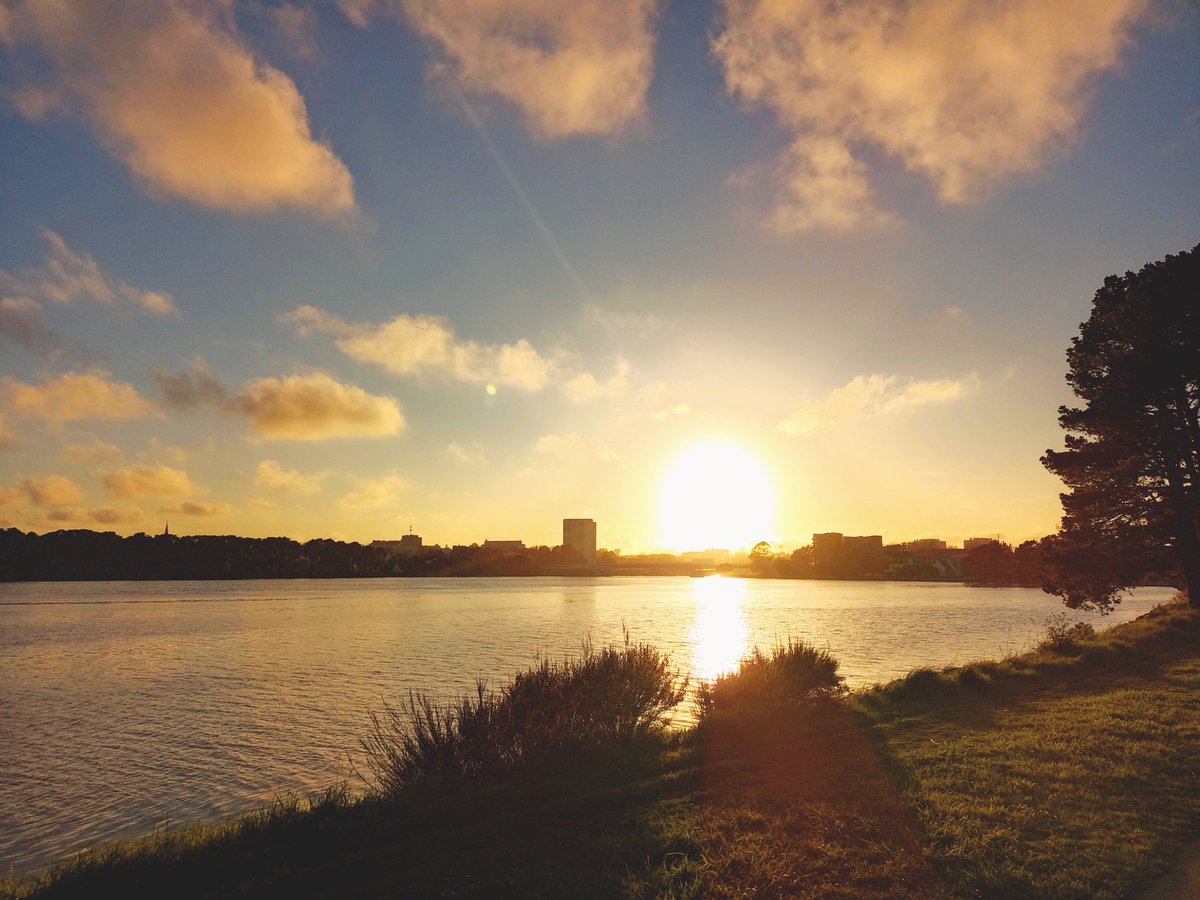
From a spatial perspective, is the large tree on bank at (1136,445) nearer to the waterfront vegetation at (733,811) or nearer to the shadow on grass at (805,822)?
the waterfront vegetation at (733,811)

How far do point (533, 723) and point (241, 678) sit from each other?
26107mm

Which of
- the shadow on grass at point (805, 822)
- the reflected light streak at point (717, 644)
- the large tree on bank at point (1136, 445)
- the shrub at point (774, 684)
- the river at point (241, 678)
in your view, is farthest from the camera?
the reflected light streak at point (717, 644)

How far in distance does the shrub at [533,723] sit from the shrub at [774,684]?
1815mm

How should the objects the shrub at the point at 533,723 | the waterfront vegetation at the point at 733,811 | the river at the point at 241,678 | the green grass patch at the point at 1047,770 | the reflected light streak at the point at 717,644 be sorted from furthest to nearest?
1. the reflected light streak at the point at 717,644
2. the river at the point at 241,678
3. the shrub at the point at 533,723
4. the waterfront vegetation at the point at 733,811
5. the green grass patch at the point at 1047,770

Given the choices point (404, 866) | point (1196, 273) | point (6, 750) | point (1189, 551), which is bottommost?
point (6, 750)

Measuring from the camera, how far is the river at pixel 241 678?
17.8 metres

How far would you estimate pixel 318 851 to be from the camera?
Answer: 1091 centimetres

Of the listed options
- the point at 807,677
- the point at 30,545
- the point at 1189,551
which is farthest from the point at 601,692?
the point at 30,545

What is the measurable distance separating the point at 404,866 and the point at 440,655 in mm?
34686

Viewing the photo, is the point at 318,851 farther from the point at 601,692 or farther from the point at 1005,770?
the point at 1005,770

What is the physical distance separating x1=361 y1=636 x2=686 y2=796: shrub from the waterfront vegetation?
0.07m

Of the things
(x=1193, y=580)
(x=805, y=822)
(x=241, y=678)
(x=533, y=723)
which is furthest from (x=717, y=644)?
(x=805, y=822)

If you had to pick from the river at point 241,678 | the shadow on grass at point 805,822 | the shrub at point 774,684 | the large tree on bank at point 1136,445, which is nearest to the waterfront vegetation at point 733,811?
the shadow on grass at point 805,822

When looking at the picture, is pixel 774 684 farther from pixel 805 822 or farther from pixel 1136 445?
pixel 1136 445
